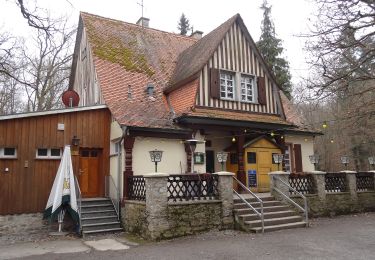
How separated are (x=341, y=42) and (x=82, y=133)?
9979mm

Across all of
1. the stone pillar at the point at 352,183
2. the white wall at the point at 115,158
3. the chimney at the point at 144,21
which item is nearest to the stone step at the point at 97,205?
the white wall at the point at 115,158

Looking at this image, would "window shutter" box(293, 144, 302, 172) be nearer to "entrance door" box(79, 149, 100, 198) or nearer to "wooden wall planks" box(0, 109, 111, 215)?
"entrance door" box(79, 149, 100, 198)

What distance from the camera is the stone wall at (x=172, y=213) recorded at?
10547 millimetres

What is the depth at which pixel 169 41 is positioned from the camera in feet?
67.5

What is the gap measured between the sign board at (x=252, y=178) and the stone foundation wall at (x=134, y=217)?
597 cm

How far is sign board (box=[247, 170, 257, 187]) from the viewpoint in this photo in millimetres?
15828

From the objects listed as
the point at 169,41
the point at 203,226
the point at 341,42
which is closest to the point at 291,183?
the point at 203,226

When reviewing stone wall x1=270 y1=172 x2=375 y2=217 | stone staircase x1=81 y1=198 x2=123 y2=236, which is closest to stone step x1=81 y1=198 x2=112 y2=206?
stone staircase x1=81 y1=198 x2=123 y2=236

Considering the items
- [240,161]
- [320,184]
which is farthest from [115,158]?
[320,184]

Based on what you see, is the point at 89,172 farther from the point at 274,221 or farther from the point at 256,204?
the point at 274,221

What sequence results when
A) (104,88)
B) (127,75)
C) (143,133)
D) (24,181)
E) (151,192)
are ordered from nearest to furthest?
(151,192) → (24,181) → (143,133) → (104,88) → (127,75)

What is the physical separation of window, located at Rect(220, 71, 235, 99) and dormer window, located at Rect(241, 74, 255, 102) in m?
0.55

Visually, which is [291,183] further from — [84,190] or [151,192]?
[84,190]

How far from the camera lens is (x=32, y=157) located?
12.7 m
